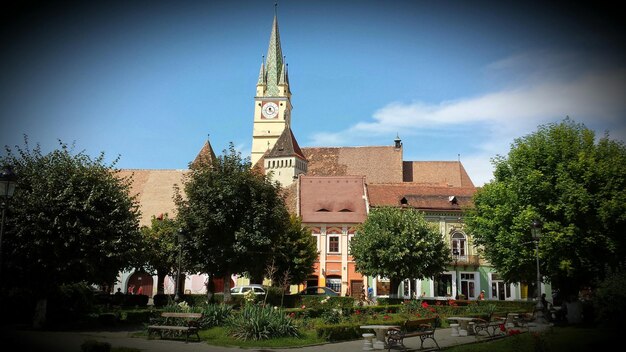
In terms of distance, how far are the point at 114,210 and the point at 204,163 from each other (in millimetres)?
9271

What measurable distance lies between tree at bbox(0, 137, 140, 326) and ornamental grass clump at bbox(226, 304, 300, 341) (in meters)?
7.12

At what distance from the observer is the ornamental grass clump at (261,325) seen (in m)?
18.5

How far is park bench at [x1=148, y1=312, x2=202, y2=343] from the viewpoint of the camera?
18.3 meters

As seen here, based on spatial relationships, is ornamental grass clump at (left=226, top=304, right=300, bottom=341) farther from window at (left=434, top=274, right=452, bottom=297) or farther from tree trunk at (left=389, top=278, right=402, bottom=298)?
window at (left=434, top=274, right=452, bottom=297)

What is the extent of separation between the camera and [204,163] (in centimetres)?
3222

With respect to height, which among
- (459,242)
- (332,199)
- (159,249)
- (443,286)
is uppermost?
(332,199)

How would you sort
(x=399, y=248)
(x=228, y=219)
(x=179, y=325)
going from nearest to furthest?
(x=179, y=325)
(x=228, y=219)
(x=399, y=248)

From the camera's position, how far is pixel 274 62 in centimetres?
9662

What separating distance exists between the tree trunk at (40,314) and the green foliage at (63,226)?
12.5 inches

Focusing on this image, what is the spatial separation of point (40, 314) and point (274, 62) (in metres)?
79.4

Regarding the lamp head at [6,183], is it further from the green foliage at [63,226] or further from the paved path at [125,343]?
the green foliage at [63,226]

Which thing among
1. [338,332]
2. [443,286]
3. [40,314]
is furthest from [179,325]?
[443,286]

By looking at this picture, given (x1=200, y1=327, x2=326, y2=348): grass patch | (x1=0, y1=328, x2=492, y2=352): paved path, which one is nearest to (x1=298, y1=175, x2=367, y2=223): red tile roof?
(x1=0, y1=328, x2=492, y2=352): paved path

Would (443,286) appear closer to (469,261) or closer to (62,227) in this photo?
(469,261)
